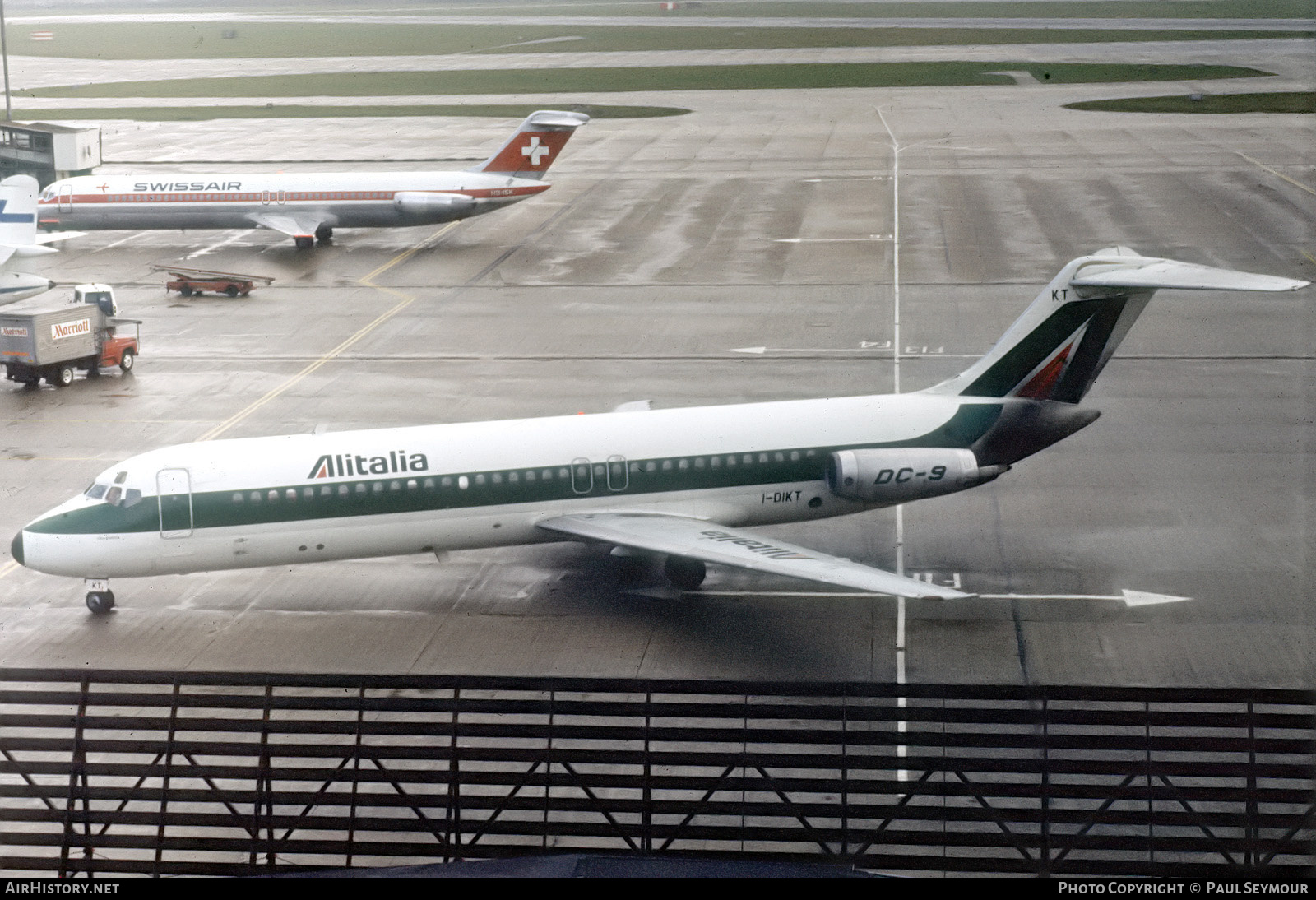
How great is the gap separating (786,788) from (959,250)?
46342mm

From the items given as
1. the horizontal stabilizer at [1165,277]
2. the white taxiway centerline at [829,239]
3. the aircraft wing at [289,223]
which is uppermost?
the horizontal stabilizer at [1165,277]

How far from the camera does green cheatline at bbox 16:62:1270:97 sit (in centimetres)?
12038

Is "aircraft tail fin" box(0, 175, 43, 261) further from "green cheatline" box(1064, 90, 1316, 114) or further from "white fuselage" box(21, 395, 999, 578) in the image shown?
"green cheatline" box(1064, 90, 1316, 114)

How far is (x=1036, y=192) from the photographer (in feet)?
229

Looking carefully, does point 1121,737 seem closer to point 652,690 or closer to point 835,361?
point 652,690

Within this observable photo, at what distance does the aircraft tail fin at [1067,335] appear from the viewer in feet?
88.6

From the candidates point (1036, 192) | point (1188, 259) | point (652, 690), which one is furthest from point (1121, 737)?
point (1036, 192)

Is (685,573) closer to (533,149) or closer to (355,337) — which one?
(355,337)

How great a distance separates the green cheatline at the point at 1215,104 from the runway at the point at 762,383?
8.91m

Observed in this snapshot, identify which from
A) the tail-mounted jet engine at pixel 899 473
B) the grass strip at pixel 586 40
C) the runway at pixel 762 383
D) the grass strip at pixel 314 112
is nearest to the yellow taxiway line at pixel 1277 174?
the runway at pixel 762 383

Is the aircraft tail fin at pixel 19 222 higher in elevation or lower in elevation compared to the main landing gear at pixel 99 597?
higher

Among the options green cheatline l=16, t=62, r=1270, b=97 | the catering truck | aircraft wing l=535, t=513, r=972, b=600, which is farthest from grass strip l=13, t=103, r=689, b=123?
aircraft wing l=535, t=513, r=972, b=600

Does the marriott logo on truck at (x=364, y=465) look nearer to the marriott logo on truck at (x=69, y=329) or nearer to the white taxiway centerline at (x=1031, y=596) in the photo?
the white taxiway centerline at (x=1031, y=596)

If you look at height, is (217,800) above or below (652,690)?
below
